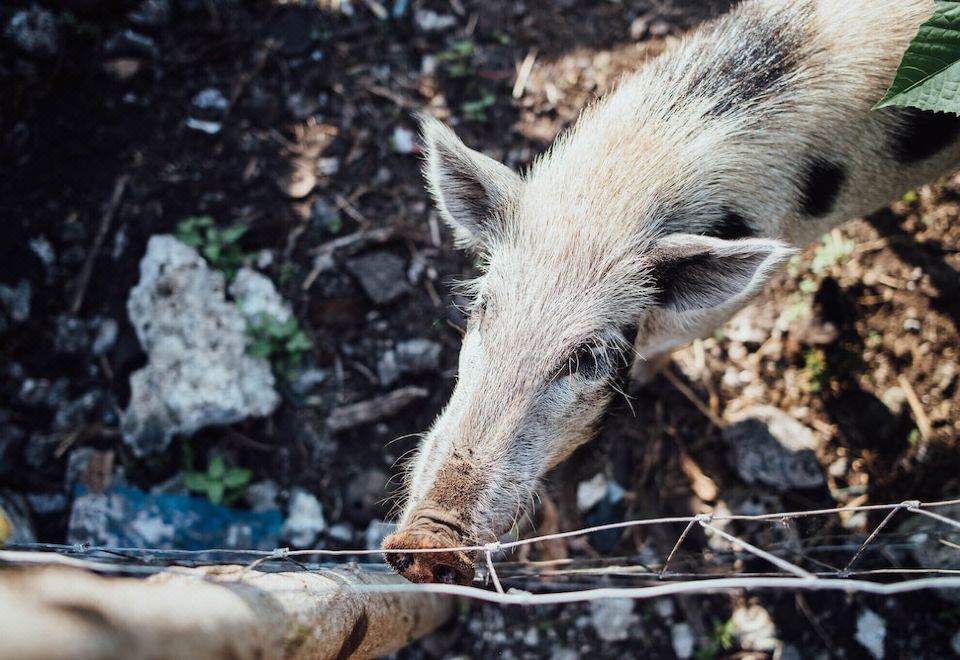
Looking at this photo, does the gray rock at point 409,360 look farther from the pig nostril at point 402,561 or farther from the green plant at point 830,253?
the green plant at point 830,253

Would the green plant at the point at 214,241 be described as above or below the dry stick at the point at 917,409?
above

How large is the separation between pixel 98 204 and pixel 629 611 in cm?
363

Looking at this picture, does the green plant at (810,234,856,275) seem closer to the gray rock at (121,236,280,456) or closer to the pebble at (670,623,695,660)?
the pebble at (670,623,695,660)

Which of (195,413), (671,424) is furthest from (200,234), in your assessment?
(671,424)

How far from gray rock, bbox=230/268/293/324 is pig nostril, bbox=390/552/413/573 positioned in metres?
1.97

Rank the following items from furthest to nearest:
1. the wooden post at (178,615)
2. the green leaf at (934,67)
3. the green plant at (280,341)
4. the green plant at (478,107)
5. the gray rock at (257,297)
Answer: the green plant at (478,107) < the gray rock at (257,297) < the green plant at (280,341) < the green leaf at (934,67) < the wooden post at (178,615)

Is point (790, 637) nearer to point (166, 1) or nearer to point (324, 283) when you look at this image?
point (324, 283)

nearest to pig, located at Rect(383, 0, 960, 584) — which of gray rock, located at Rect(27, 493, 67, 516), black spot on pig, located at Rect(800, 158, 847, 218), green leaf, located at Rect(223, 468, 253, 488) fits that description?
black spot on pig, located at Rect(800, 158, 847, 218)

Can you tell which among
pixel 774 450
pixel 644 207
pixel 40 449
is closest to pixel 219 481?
pixel 40 449

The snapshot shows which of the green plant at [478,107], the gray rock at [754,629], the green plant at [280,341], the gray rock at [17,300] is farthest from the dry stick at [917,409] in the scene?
the gray rock at [17,300]

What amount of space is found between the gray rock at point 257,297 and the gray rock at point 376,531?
120 cm

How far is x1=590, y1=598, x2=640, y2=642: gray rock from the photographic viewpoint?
3139 mm

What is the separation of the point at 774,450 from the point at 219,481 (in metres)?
2.77

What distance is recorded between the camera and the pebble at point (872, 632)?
3002 mm
